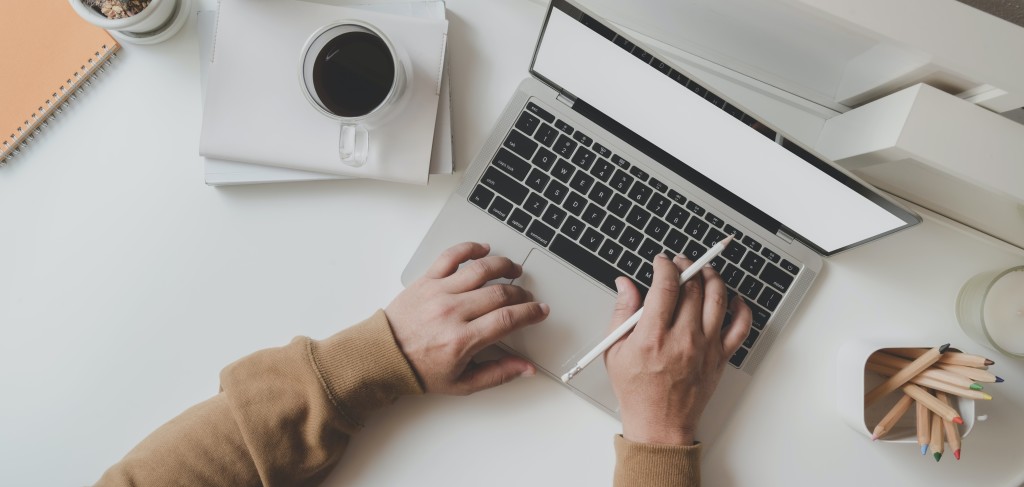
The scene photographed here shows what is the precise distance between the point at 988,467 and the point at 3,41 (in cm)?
123

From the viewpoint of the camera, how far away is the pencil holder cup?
626mm

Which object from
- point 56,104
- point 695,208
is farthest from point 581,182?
point 56,104

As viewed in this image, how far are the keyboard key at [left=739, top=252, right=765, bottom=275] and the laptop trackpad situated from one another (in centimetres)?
16

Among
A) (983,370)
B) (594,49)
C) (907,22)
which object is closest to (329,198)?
(594,49)

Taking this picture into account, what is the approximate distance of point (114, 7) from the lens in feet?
2.03

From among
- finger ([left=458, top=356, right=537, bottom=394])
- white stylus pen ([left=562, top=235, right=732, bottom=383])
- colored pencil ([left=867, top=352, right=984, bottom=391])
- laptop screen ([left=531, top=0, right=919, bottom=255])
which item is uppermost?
laptop screen ([left=531, top=0, right=919, bottom=255])

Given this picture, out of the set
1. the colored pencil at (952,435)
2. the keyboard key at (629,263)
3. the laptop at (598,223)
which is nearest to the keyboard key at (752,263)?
the laptop at (598,223)

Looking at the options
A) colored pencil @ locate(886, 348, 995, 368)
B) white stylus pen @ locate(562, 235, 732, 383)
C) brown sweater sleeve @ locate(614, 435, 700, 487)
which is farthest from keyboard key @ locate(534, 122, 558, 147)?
colored pencil @ locate(886, 348, 995, 368)

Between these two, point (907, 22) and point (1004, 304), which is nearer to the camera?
point (907, 22)

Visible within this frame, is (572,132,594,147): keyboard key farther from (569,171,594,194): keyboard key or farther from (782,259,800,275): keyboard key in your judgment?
(782,259,800,275): keyboard key

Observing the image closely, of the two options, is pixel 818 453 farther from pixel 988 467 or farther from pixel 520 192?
pixel 520 192

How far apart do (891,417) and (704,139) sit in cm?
36

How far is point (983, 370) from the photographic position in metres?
0.60

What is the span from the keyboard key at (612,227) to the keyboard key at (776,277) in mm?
171
